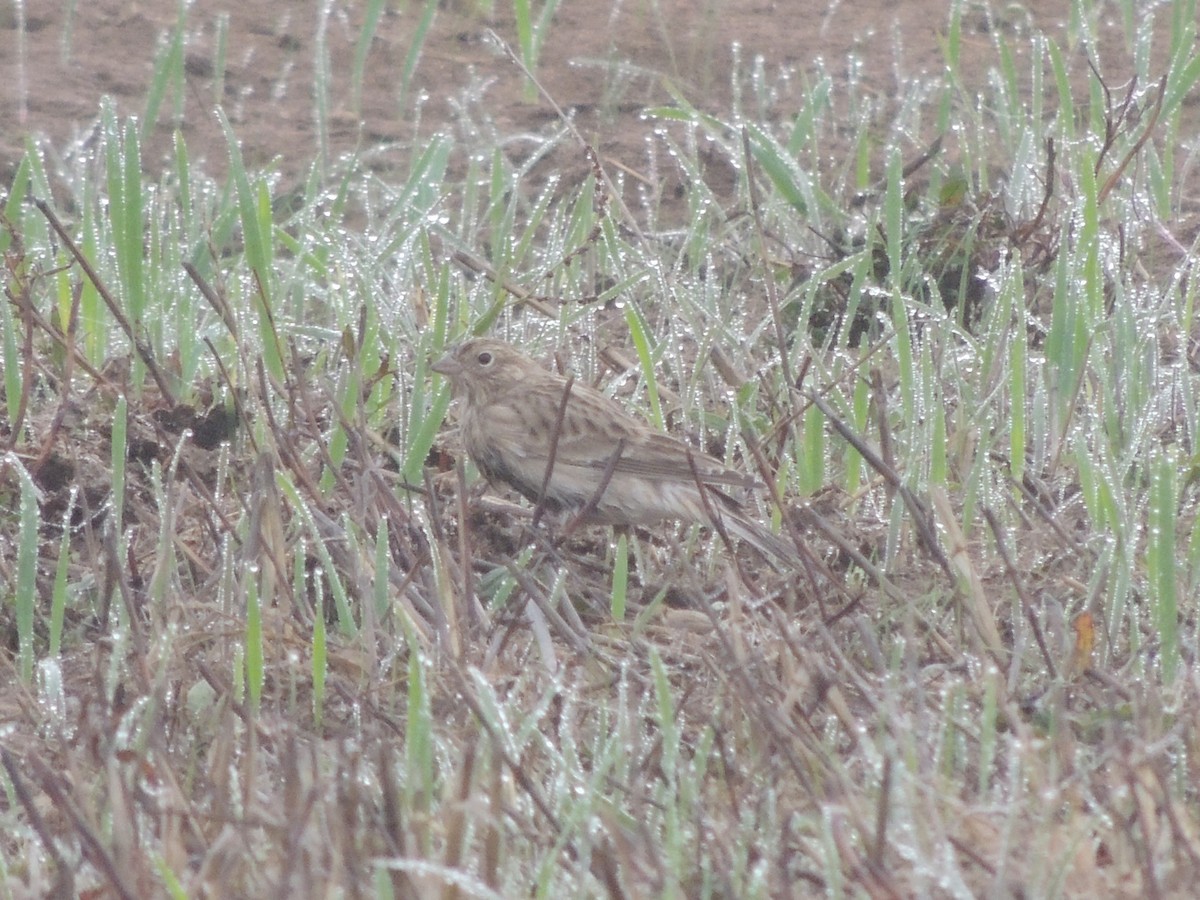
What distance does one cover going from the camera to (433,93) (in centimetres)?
786

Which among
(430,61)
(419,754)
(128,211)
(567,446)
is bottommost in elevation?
(567,446)

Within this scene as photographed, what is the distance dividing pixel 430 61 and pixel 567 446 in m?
3.52

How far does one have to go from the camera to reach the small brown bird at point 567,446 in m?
4.71

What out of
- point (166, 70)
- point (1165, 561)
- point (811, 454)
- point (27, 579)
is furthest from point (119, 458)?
point (166, 70)

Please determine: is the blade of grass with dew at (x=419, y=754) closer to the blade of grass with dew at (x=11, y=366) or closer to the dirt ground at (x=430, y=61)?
the blade of grass with dew at (x=11, y=366)

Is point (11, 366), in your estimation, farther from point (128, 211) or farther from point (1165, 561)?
point (1165, 561)

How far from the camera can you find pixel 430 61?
816 cm

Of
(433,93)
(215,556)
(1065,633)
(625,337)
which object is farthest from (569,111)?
(1065,633)

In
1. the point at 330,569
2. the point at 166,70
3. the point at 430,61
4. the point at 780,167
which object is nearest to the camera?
the point at 330,569

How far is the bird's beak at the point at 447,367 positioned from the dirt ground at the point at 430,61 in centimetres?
224

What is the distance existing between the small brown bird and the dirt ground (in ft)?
6.91

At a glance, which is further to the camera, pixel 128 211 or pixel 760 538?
pixel 128 211

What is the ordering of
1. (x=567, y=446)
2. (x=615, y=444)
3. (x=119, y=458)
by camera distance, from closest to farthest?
(x=119, y=458) < (x=615, y=444) < (x=567, y=446)

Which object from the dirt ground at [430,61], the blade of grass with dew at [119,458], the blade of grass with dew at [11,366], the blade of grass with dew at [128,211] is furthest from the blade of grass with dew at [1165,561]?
the dirt ground at [430,61]
